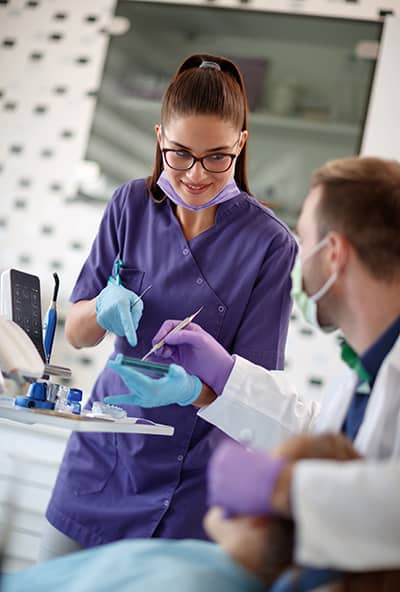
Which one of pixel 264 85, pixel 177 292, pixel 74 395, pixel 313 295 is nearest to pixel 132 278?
pixel 177 292

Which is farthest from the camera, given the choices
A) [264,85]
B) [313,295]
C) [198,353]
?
[264,85]

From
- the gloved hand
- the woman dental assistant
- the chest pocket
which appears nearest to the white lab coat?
the woman dental assistant

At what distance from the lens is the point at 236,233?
2.20 m

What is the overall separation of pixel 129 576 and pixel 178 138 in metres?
1.17

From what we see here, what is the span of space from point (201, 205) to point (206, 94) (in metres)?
0.28

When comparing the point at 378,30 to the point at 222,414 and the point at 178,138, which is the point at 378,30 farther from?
the point at 222,414

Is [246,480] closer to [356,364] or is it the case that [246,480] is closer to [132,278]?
[356,364]

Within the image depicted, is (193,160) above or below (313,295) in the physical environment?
above

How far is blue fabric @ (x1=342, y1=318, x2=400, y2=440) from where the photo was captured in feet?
4.99

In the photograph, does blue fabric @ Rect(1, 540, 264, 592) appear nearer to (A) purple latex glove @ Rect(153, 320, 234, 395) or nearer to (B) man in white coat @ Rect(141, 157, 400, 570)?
(B) man in white coat @ Rect(141, 157, 400, 570)

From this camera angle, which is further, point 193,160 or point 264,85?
point 264,85

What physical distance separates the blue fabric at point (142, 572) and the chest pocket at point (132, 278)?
3.15ft

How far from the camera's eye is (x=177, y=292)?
215 cm


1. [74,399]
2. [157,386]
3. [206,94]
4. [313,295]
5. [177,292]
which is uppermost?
[206,94]
